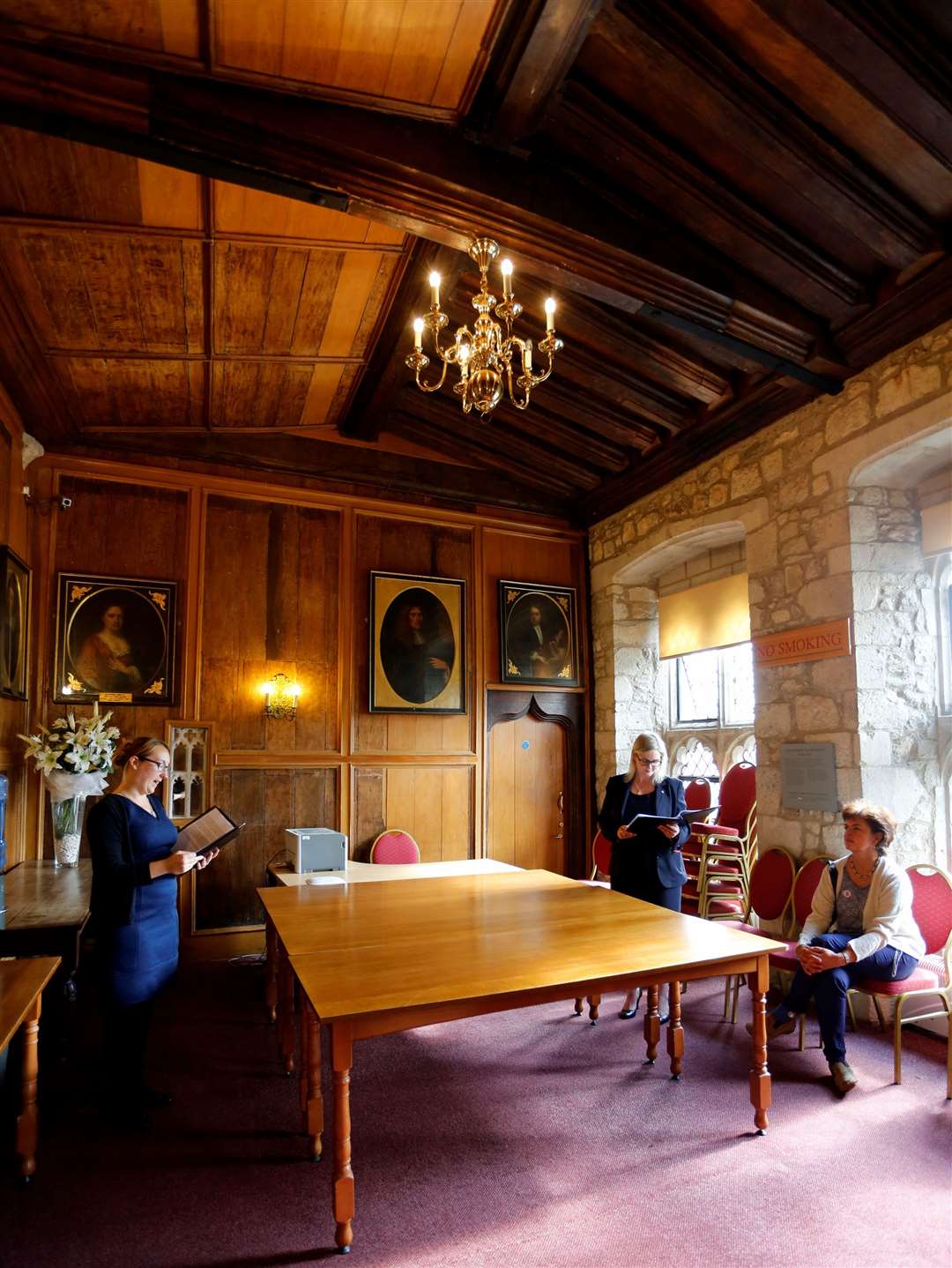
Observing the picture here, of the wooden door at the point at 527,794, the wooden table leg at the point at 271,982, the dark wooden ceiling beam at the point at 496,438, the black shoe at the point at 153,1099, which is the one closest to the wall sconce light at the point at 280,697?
the wooden door at the point at 527,794

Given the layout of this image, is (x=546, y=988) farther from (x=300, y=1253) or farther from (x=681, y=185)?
(x=681, y=185)

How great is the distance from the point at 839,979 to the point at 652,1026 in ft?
2.90

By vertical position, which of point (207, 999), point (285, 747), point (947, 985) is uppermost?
point (285, 747)

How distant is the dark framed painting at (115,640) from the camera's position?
212 inches

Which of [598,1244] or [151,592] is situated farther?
[151,592]

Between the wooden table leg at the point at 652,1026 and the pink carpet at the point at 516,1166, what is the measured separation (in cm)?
6

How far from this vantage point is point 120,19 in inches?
105

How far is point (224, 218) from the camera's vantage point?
366cm

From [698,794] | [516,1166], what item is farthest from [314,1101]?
[698,794]

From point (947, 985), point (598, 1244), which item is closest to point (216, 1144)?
point (598, 1244)

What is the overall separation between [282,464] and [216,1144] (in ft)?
15.4

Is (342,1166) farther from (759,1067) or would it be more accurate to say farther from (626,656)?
(626,656)

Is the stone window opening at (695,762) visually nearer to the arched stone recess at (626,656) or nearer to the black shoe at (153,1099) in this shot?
the arched stone recess at (626,656)

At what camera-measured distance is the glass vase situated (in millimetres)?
4680
